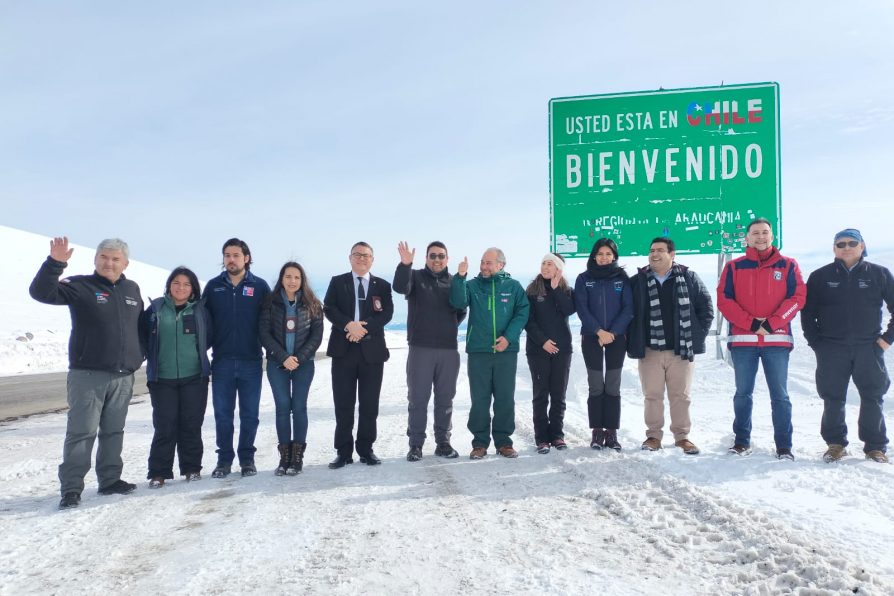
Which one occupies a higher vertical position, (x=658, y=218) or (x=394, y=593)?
(x=658, y=218)

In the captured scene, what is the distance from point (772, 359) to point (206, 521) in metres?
4.76

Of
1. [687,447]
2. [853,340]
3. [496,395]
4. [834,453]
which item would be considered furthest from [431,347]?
[853,340]

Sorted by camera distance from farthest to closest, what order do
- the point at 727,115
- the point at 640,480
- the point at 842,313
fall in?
the point at 727,115 < the point at 842,313 < the point at 640,480

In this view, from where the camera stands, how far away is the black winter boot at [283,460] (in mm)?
4941

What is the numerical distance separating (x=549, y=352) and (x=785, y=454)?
2.18m

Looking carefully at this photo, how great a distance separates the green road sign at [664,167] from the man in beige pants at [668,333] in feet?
17.2

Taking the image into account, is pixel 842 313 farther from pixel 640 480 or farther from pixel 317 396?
pixel 317 396

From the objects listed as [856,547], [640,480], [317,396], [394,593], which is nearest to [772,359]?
[640,480]

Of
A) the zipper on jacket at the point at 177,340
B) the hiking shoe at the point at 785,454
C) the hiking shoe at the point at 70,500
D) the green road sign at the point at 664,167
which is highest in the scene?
the green road sign at the point at 664,167

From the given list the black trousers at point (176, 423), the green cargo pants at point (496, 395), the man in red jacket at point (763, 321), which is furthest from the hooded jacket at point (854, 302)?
the black trousers at point (176, 423)

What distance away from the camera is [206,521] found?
3686 millimetres

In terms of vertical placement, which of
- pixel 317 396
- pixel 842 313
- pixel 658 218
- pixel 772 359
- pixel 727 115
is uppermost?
pixel 727 115

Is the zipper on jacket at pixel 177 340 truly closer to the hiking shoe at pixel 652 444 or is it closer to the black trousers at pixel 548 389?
the black trousers at pixel 548 389

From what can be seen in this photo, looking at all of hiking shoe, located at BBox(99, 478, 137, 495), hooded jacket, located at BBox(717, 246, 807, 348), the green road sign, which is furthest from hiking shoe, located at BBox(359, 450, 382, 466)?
the green road sign
